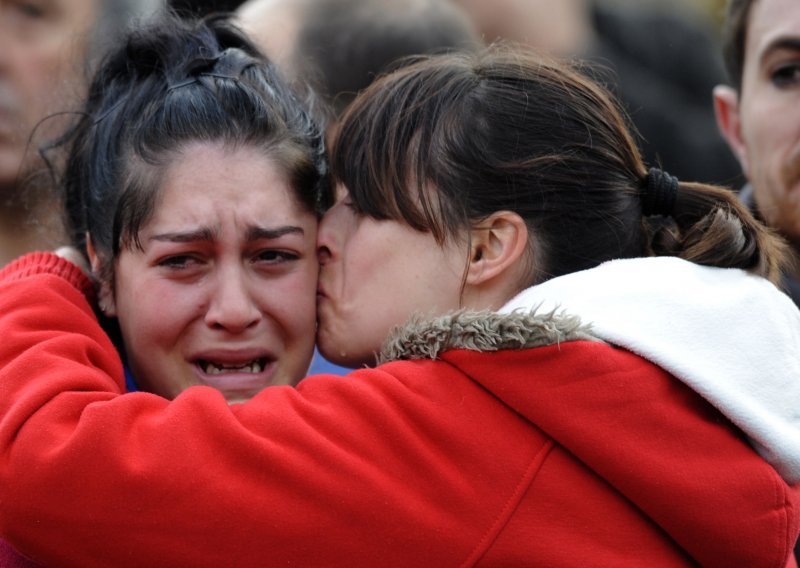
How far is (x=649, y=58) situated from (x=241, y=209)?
3444 mm

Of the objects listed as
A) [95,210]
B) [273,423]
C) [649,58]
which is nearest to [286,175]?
[95,210]

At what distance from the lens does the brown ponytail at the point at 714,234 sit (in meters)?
2.36

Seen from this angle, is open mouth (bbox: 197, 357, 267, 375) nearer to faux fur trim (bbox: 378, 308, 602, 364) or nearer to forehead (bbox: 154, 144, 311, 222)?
forehead (bbox: 154, 144, 311, 222)

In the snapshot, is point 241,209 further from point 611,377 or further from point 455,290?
point 611,377

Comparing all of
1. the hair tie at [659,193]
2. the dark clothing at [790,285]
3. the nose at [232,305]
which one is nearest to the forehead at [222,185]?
the nose at [232,305]

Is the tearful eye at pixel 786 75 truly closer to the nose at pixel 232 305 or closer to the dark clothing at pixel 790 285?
the dark clothing at pixel 790 285

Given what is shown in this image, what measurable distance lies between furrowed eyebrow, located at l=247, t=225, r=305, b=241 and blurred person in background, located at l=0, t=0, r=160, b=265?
3.81ft

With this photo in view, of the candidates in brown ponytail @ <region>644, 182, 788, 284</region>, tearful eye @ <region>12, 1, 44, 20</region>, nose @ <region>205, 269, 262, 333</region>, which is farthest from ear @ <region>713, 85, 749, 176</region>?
tearful eye @ <region>12, 1, 44, 20</region>

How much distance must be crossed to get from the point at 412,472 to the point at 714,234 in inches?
31.8

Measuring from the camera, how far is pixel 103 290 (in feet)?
8.85

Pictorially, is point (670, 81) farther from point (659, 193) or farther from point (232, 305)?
point (232, 305)

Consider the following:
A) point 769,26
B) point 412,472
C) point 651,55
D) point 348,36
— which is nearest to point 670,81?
point 651,55

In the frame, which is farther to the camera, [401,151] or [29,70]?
[29,70]

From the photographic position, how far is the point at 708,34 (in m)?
5.82
